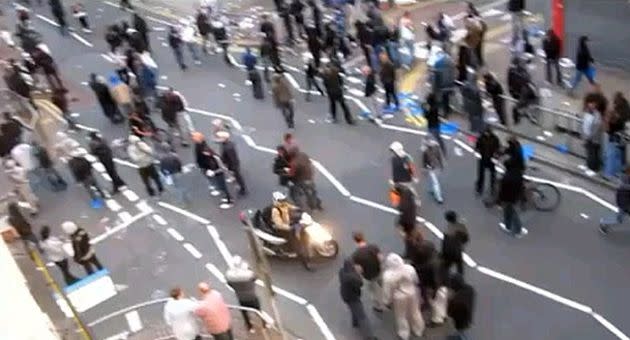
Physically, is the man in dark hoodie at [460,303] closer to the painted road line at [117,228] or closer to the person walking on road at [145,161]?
the person walking on road at [145,161]

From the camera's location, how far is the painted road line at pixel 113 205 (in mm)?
18734

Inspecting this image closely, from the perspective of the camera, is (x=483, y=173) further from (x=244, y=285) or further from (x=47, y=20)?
(x=47, y=20)

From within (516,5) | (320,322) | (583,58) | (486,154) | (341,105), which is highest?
(516,5)

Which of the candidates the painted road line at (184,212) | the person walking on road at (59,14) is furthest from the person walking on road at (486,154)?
the person walking on road at (59,14)

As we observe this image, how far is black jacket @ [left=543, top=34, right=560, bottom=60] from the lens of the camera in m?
20.0

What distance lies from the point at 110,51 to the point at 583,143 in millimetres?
14904

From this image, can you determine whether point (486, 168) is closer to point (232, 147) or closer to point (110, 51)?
point (232, 147)

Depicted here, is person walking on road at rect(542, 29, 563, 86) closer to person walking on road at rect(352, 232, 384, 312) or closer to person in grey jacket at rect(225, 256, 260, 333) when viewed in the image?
person walking on road at rect(352, 232, 384, 312)

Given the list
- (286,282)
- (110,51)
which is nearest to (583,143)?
(286,282)

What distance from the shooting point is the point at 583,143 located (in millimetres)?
17391

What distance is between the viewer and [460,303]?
1234cm

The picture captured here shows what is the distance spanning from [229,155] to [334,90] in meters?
3.54

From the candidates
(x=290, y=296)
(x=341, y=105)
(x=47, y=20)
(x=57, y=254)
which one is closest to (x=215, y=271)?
(x=290, y=296)

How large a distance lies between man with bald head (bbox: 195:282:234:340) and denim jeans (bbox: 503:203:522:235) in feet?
17.8
